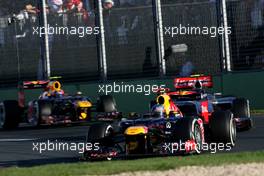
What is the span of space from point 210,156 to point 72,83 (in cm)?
Answer: 1326

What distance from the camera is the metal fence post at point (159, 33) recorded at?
23703mm

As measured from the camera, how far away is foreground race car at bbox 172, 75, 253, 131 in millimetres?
16078

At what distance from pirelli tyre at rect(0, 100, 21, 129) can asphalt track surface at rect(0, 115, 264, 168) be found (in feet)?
1.17

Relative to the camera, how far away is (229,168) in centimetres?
1043

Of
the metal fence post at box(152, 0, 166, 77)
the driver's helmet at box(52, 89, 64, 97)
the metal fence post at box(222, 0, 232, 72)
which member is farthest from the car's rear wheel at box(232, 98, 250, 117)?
the metal fence post at box(152, 0, 166, 77)

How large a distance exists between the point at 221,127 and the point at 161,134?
134cm

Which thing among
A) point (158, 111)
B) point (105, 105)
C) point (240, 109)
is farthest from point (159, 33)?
point (158, 111)

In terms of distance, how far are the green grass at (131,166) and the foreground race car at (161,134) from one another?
2.62 ft

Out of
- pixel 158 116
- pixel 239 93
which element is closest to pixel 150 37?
pixel 239 93

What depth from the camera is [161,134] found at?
13.3 meters

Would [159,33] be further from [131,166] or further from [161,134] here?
[131,166]
